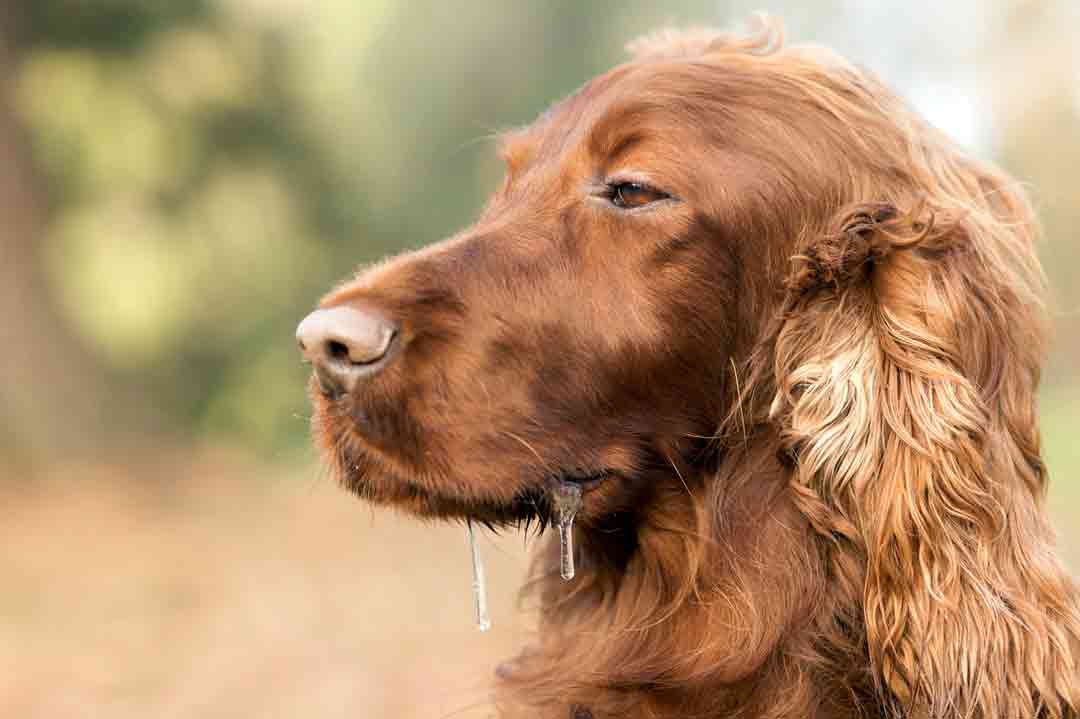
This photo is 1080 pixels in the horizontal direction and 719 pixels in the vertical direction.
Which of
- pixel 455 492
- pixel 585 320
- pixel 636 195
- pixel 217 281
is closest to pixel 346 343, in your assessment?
pixel 455 492

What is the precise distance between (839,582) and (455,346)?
91 centimetres

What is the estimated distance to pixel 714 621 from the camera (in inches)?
100

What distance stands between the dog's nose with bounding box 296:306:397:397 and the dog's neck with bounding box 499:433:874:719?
2.28 feet

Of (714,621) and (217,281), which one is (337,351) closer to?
(714,621)

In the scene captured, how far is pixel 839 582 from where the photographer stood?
97.0 inches

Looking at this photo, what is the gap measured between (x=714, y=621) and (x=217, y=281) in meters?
5.86

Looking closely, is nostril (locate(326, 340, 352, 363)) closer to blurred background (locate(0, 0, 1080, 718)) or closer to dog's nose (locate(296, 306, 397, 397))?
dog's nose (locate(296, 306, 397, 397))

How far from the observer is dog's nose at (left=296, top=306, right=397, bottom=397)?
2.28 metres

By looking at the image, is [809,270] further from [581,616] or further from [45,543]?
[45,543]


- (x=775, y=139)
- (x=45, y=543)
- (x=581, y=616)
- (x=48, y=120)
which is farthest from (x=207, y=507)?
(x=775, y=139)

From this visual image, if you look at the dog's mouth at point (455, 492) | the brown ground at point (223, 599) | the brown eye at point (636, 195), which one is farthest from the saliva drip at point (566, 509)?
the brown ground at point (223, 599)

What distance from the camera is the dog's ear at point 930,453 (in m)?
2.32

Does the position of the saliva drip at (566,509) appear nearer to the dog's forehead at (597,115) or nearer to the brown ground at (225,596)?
the dog's forehead at (597,115)

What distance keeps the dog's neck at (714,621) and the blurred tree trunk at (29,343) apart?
5.66 metres
